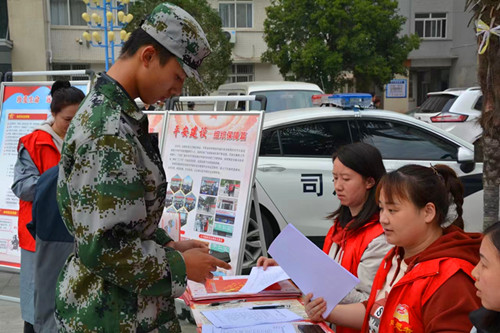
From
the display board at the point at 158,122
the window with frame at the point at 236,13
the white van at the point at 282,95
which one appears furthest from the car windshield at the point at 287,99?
the window with frame at the point at 236,13

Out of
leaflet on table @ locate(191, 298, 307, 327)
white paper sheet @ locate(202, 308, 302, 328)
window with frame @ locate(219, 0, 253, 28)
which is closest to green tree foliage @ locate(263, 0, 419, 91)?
window with frame @ locate(219, 0, 253, 28)

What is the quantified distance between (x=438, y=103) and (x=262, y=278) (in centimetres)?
1103

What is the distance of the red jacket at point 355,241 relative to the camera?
2.33 m

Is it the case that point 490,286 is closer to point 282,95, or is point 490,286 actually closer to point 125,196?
point 125,196

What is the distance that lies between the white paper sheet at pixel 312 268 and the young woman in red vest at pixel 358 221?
0.27m

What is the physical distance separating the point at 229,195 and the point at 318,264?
1868 millimetres

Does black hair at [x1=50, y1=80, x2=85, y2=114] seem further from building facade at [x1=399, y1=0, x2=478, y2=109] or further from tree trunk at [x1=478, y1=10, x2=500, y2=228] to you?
building facade at [x1=399, y1=0, x2=478, y2=109]

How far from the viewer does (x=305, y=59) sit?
20000 mm

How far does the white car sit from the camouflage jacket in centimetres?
369

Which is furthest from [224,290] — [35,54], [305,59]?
[35,54]

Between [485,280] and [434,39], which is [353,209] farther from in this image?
[434,39]

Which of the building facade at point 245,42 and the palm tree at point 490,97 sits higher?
the building facade at point 245,42

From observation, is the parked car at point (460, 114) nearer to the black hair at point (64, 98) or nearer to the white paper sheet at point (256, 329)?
the black hair at point (64, 98)

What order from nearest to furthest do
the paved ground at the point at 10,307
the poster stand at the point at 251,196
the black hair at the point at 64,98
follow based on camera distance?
the black hair at the point at 64,98 → the poster stand at the point at 251,196 → the paved ground at the point at 10,307
